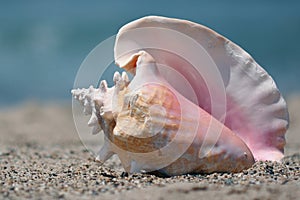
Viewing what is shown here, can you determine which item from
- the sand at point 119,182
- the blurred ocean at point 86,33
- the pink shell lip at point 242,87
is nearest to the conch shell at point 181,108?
the pink shell lip at point 242,87

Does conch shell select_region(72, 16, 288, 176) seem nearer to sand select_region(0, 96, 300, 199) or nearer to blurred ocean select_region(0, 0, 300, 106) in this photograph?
sand select_region(0, 96, 300, 199)

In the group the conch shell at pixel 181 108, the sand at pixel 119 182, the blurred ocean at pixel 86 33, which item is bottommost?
the sand at pixel 119 182

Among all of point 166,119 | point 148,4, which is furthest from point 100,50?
point 148,4

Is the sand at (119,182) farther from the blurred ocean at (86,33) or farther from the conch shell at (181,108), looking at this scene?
the blurred ocean at (86,33)

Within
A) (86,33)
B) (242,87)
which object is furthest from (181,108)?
(86,33)

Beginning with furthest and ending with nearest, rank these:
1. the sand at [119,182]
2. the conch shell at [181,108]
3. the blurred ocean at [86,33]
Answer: the blurred ocean at [86,33], the conch shell at [181,108], the sand at [119,182]

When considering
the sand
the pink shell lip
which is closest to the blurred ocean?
the sand

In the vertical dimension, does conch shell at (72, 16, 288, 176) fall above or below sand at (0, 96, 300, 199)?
above
